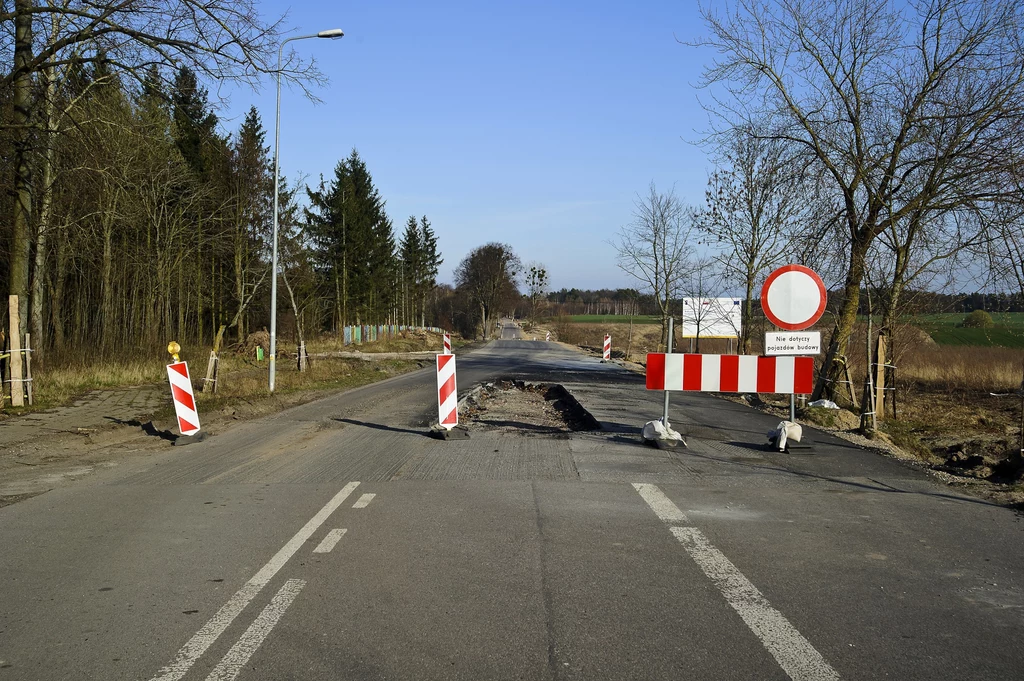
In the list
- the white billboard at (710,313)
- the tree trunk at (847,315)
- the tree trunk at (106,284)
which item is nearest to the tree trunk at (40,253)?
the tree trunk at (106,284)

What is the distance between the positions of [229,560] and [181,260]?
104 ft

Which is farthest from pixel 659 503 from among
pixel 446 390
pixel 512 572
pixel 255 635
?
pixel 446 390

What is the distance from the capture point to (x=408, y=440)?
11656 mm

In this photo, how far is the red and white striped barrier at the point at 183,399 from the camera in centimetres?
1170

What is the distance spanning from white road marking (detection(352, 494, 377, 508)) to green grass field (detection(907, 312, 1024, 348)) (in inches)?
452

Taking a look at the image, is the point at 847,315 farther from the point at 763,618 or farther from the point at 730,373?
Result: the point at 763,618

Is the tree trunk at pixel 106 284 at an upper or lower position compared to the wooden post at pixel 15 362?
upper

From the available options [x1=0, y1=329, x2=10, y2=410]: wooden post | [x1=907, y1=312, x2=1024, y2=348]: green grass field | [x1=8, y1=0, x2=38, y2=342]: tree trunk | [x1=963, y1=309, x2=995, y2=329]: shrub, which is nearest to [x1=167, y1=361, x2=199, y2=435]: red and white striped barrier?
[x1=0, y1=329, x2=10, y2=410]: wooden post

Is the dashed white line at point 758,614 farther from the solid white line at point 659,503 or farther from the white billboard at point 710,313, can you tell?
the white billboard at point 710,313

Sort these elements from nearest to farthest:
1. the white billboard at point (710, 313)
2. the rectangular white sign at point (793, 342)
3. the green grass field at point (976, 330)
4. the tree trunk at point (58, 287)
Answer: the rectangular white sign at point (793, 342), the green grass field at point (976, 330), the tree trunk at point (58, 287), the white billboard at point (710, 313)

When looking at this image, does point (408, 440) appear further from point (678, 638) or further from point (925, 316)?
point (925, 316)

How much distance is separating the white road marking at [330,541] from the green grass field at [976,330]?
1218 cm

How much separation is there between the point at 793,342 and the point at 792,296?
2.01 ft

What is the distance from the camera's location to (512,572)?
5.32 meters
